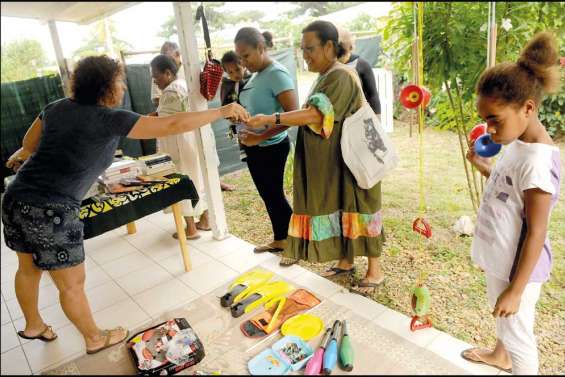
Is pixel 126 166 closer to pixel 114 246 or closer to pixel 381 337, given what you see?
pixel 114 246

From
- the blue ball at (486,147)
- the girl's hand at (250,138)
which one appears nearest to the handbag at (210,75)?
the girl's hand at (250,138)

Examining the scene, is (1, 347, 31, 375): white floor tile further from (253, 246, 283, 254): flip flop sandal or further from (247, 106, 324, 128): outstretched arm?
(253, 246, 283, 254): flip flop sandal

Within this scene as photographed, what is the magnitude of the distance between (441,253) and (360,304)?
0.91m

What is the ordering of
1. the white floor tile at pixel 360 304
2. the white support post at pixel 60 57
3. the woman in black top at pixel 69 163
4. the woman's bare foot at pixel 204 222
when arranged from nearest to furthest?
the white support post at pixel 60 57
the woman in black top at pixel 69 163
the white floor tile at pixel 360 304
the woman's bare foot at pixel 204 222

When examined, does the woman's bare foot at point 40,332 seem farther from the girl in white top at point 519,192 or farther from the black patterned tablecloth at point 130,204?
the girl in white top at point 519,192

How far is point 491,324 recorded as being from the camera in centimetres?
195

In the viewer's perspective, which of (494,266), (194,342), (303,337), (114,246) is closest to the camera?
(494,266)

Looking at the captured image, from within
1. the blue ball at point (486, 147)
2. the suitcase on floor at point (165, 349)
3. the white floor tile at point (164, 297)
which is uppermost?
the blue ball at point (486, 147)

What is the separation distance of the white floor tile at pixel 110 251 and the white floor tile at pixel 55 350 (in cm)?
81

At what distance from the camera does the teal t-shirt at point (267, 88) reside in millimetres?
2334

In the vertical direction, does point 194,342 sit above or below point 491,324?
above

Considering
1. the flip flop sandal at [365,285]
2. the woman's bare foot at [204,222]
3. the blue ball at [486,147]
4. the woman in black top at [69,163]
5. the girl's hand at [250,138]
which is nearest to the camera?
the blue ball at [486,147]

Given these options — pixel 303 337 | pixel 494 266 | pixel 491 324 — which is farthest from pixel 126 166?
pixel 491 324

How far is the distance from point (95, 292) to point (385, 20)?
231 centimetres
